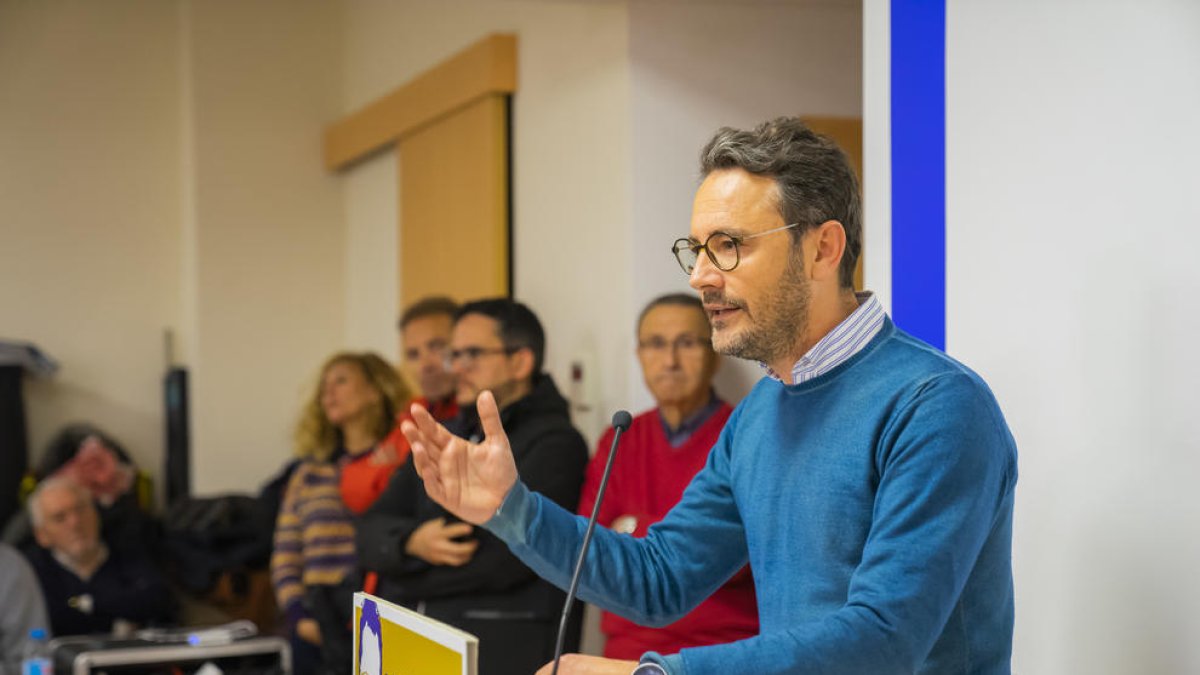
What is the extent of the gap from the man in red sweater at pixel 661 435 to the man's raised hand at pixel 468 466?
1316mm

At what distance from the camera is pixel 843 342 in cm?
179

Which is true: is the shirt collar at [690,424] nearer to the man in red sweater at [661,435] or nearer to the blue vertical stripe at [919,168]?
the man in red sweater at [661,435]

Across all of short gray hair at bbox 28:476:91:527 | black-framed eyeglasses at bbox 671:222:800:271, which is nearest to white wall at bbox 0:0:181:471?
short gray hair at bbox 28:476:91:527

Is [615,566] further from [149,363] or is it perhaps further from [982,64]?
[149,363]

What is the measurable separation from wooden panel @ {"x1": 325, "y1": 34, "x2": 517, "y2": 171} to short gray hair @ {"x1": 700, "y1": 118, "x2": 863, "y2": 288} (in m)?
2.76

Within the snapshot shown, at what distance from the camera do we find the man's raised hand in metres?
1.76

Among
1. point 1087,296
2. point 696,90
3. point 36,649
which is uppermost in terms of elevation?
point 696,90

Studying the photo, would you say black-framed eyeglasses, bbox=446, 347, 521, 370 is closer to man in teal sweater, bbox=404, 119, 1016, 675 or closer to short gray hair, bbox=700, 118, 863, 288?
man in teal sweater, bbox=404, 119, 1016, 675

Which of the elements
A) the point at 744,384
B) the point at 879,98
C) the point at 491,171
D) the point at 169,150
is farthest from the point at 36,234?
the point at 879,98

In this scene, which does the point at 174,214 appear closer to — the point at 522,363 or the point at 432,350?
the point at 432,350

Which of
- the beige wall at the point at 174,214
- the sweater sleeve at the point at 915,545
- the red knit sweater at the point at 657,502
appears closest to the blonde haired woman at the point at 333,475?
the red knit sweater at the point at 657,502

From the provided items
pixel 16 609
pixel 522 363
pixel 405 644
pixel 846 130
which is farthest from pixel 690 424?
pixel 16 609

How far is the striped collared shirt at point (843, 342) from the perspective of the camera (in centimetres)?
179

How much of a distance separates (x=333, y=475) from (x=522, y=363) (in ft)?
3.37
